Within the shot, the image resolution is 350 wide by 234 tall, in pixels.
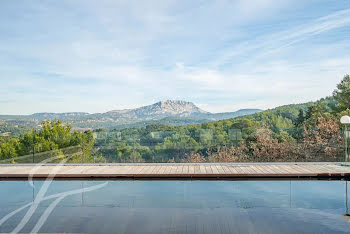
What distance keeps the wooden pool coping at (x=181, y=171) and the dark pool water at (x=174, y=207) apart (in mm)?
151

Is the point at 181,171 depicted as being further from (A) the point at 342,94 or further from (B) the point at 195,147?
(A) the point at 342,94

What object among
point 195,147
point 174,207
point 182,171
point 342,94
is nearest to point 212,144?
point 195,147

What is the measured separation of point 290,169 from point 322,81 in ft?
36.7

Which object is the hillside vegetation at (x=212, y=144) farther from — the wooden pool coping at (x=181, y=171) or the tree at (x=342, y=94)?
the tree at (x=342, y=94)

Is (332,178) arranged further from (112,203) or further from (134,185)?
(112,203)

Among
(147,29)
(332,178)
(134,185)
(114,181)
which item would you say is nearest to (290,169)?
(332,178)

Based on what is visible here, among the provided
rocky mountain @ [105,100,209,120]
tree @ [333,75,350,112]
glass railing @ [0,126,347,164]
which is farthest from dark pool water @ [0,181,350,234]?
rocky mountain @ [105,100,209,120]

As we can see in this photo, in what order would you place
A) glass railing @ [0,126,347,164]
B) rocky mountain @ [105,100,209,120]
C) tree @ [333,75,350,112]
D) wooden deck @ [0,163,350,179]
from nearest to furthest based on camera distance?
wooden deck @ [0,163,350,179]
glass railing @ [0,126,347,164]
tree @ [333,75,350,112]
rocky mountain @ [105,100,209,120]

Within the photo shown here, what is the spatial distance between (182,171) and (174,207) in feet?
4.63

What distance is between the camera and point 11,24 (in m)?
11.0

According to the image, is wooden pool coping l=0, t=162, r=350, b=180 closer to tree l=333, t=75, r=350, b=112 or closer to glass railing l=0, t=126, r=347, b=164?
glass railing l=0, t=126, r=347, b=164

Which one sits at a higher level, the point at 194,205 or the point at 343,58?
the point at 343,58

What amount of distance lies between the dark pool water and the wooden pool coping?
15cm

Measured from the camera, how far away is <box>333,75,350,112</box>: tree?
68.8 feet
